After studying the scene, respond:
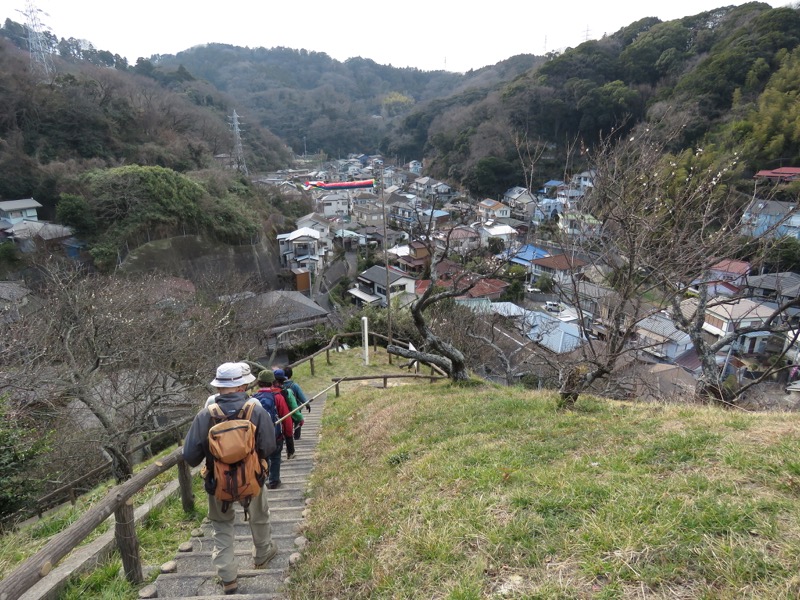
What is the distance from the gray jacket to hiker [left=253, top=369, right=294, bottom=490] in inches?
58.6

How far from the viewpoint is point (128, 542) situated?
360 cm

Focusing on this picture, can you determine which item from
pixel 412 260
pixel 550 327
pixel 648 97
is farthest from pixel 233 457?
pixel 648 97

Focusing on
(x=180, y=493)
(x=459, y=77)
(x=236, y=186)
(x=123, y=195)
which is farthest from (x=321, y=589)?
(x=459, y=77)

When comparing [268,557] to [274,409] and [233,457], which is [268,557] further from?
[274,409]

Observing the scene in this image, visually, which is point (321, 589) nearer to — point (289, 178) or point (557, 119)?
point (557, 119)

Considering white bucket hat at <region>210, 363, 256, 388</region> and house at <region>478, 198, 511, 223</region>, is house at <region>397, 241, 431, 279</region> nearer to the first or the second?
house at <region>478, 198, 511, 223</region>

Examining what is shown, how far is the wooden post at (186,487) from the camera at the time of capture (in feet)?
16.0

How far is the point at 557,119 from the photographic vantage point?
162ft

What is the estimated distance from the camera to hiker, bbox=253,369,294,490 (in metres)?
5.25

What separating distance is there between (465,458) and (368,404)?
4.66 m

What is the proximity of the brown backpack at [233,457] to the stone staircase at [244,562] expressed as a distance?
74 cm

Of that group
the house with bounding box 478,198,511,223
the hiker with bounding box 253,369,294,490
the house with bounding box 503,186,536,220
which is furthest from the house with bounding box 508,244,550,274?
the hiker with bounding box 253,369,294,490

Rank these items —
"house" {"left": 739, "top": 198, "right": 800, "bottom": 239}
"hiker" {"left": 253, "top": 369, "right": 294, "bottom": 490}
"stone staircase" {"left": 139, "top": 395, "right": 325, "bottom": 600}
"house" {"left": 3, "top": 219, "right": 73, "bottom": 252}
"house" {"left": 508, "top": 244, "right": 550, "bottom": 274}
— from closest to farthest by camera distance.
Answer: "stone staircase" {"left": 139, "top": 395, "right": 325, "bottom": 600}, "hiker" {"left": 253, "top": 369, "right": 294, "bottom": 490}, "house" {"left": 739, "top": 198, "right": 800, "bottom": 239}, "house" {"left": 3, "top": 219, "right": 73, "bottom": 252}, "house" {"left": 508, "top": 244, "right": 550, "bottom": 274}

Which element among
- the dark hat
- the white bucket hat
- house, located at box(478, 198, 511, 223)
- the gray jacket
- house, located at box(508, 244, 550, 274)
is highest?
the white bucket hat
